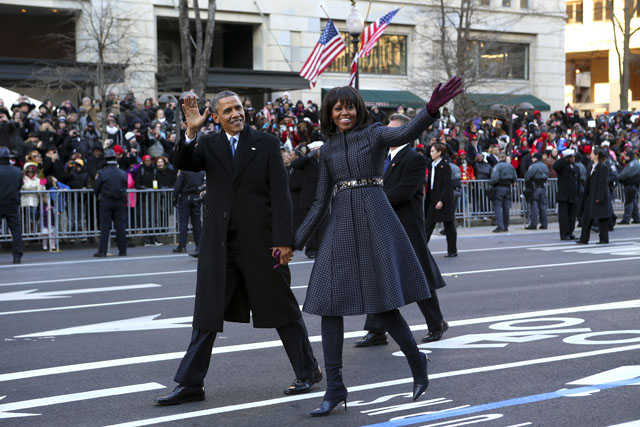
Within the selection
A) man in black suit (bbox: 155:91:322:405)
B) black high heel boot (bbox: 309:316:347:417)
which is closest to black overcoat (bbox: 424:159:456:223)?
man in black suit (bbox: 155:91:322:405)

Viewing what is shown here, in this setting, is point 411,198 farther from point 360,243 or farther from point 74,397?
point 74,397

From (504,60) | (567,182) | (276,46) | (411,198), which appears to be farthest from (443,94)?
(504,60)

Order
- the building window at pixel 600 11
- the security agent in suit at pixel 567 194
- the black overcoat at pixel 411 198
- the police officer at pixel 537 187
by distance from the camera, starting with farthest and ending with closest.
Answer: the building window at pixel 600 11 < the police officer at pixel 537 187 < the security agent in suit at pixel 567 194 < the black overcoat at pixel 411 198

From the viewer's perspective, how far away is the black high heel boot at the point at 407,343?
5.87m

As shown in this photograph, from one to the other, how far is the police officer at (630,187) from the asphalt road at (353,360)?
41.0 feet

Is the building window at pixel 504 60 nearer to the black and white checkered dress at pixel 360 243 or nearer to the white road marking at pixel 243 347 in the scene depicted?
the white road marking at pixel 243 347

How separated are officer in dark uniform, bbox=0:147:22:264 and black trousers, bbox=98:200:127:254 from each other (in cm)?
152

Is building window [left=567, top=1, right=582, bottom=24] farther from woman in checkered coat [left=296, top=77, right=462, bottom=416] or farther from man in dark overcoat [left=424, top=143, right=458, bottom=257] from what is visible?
woman in checkered coat [left=296, top=77, right=462, bottom=416]

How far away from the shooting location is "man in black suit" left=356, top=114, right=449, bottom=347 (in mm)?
8180

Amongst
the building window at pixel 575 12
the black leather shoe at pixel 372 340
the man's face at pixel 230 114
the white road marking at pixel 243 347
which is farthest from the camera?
the building window at pixel 575 12

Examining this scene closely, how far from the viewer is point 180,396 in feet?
20.2

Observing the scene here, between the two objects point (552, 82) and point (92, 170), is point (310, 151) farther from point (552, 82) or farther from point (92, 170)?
point (552, 82)

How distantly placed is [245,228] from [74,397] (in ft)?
5.28

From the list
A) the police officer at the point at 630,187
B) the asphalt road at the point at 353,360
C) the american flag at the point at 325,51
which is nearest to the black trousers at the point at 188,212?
the asphalt road at the point at 353,360
